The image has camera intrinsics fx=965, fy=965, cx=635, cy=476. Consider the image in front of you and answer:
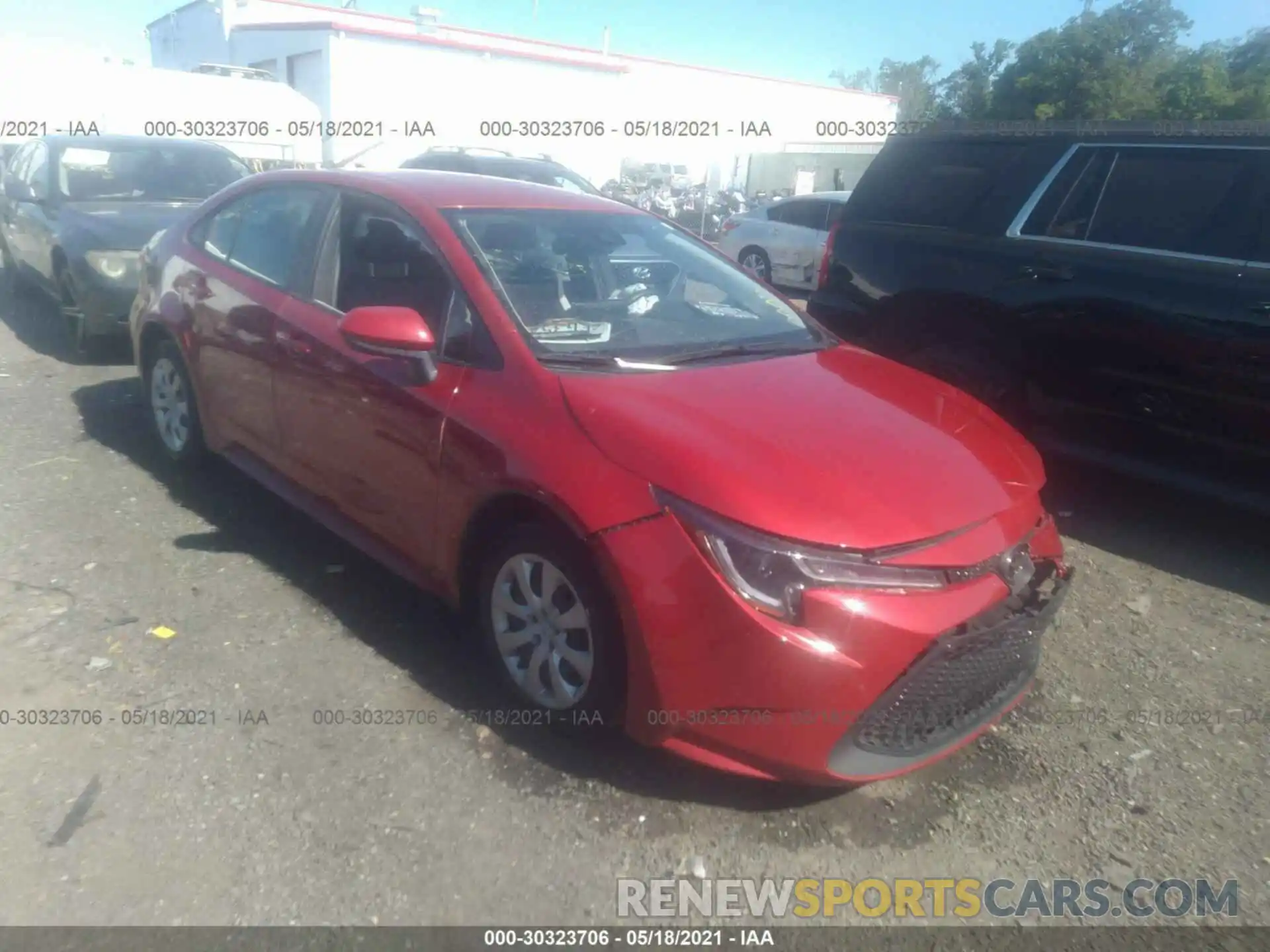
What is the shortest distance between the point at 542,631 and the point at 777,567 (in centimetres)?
84

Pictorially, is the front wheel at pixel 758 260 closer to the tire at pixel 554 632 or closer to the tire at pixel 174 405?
the tire at pixel 174 405

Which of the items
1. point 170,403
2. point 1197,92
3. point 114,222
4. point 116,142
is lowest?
point 170,403

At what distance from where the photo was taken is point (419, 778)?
283cm

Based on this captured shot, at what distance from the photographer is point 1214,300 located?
419 cm

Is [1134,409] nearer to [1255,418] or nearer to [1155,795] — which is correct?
[1255,418]

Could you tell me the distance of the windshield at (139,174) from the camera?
7754 millimetres

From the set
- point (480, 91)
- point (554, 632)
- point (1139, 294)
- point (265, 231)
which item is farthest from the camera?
point (480, 91)

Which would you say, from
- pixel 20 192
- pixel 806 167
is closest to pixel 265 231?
Answer: pixel 20 192

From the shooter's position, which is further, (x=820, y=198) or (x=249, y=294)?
(x=820, y=198)

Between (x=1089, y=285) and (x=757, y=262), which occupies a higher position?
(x=1089, y=285)

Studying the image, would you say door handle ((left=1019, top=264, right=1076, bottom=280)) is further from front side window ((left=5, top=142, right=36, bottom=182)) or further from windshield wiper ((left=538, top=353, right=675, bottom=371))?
front side window ((left=5, top=142, right=36, bottom=182))

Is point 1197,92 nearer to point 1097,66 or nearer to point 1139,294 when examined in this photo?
point 1097,66

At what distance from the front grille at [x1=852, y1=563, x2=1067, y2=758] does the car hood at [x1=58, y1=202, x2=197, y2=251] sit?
645 centimetres

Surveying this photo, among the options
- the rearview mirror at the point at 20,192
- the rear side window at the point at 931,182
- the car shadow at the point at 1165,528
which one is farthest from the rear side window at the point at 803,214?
the rearview mirror at the point at 20,192
